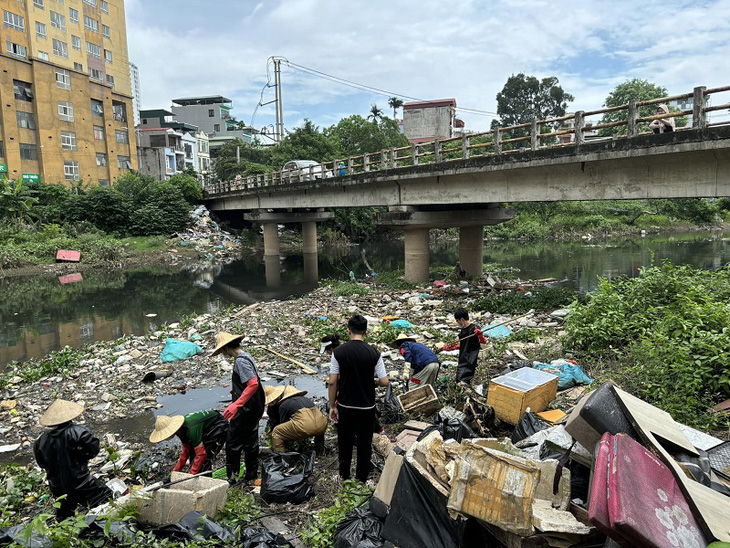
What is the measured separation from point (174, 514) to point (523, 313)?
10.1m

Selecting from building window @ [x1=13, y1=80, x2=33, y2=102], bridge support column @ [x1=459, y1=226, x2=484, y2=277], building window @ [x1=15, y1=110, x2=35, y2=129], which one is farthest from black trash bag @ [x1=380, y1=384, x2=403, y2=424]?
building window @ [x1=13, y1=80, x2=33, y2=102]

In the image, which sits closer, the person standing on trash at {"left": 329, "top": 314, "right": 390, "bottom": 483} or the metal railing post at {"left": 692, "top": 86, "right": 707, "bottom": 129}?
the person standing on trash at {"left": 329, "top": 314, "right": 390, "bottom": 483}

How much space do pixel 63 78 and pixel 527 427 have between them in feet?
142

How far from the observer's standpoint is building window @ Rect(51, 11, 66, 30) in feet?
120

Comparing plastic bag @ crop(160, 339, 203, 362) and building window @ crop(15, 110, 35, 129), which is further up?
building window @ crop(15, 110, 35, 129)

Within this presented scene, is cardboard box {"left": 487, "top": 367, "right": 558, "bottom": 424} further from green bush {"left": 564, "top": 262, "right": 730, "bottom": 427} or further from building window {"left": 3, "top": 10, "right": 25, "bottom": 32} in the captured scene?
building window {"left": 3, "top": 10, "right": 25, "bottom": 32}

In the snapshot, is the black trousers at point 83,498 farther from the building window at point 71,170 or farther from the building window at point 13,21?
the building window at point 13,21

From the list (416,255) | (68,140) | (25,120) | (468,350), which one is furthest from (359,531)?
(68,140)

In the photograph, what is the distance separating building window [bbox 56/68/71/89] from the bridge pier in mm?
31774

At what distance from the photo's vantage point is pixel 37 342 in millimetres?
13516

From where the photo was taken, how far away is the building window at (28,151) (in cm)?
3434

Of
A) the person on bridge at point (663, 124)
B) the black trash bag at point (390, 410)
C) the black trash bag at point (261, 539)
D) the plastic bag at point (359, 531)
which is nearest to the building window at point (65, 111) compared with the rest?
the person on bridge at point (663, 124)

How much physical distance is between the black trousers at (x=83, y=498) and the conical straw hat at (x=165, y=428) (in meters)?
0.58

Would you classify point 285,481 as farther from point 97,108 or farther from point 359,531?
point 97,108
